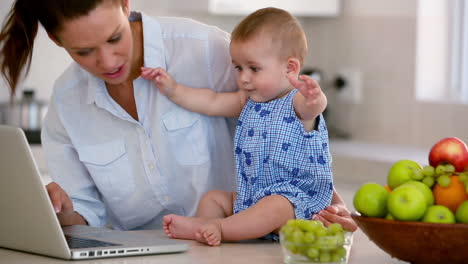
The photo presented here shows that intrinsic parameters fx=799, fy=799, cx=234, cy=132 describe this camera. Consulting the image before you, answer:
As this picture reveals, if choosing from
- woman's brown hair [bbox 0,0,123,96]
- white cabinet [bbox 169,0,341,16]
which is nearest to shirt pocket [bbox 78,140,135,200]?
woman's brown hair [bbox 0,0,123,96]

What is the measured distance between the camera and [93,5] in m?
1.72

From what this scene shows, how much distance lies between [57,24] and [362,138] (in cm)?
250

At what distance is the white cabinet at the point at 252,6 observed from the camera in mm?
3812

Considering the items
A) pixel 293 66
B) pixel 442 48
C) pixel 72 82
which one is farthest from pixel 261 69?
pixel 442 48

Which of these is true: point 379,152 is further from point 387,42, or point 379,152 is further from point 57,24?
point 57,24

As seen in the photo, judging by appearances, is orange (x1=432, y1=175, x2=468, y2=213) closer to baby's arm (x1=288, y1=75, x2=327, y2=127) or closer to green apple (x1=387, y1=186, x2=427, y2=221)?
green apple (x1=387, y1=186, x2=427, y2=221)

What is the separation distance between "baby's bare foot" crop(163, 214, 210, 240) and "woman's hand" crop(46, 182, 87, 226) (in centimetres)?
24

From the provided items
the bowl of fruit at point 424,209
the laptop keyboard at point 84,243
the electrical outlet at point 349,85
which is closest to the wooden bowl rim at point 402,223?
the bowl of fruit at point 424,209

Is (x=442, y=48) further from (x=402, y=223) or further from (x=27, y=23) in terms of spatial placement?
(x=402, y=223)

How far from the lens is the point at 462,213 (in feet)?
4.02

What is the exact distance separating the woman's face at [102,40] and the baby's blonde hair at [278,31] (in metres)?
0.25

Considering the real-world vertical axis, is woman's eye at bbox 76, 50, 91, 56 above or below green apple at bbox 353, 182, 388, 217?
above

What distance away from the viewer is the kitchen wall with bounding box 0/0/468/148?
12.1ft

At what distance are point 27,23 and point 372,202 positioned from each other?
97cm
